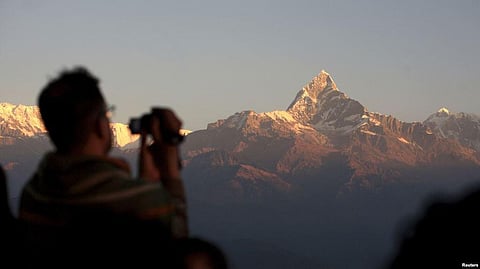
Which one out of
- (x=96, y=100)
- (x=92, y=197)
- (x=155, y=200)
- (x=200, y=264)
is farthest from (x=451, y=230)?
(x=96, y=100)

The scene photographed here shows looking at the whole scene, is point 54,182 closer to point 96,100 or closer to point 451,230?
point 96,100

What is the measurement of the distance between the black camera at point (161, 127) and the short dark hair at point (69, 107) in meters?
0.50

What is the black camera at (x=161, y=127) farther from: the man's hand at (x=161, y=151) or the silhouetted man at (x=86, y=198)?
the silhouetted man at (x=86, y=198)

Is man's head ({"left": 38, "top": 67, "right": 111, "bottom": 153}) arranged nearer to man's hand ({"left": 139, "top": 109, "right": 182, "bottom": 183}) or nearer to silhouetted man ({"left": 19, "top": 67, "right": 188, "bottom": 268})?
silhouetted man ({"left": 19, "top": 67, "right": 188, "bottom": 268})

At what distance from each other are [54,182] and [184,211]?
724 millimetres

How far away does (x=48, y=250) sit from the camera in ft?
11.8

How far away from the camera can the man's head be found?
3650 mm

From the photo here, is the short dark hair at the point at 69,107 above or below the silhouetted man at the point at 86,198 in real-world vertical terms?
above

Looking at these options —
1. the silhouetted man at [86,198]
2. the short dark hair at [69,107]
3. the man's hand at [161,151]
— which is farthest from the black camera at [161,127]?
the short dark hair at [69,107]

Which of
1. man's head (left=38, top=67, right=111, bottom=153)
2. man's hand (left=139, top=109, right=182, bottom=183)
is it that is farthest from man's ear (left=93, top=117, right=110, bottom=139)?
man's hand (left=139, top=109, right=182, bottom=183)

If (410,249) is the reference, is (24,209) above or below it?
below

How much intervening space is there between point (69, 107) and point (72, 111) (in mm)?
27

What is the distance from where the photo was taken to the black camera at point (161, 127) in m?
4.14

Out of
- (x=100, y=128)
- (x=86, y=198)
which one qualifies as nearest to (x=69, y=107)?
(x=100, y=128)
